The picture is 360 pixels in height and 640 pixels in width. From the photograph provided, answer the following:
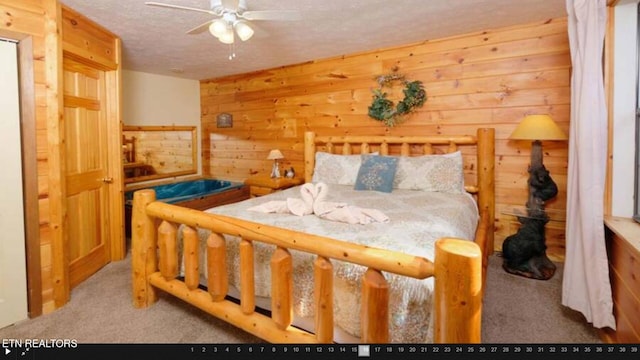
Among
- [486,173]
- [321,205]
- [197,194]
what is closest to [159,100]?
[197,194]

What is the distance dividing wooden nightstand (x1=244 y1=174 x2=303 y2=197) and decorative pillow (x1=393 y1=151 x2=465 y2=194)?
1.49 meters

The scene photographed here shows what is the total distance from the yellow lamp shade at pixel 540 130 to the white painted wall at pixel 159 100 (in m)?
4.38

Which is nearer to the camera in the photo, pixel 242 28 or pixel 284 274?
pixel 284 274

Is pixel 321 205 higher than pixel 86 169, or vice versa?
pixel 86 169

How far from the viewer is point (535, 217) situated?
2.58m

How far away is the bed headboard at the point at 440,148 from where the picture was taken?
2953 mm

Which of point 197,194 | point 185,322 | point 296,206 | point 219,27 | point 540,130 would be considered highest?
point 219,27

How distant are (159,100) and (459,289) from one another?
Result: 4713 millimetres

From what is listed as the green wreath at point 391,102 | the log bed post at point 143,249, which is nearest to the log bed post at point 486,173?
the green wreath at point 391,102

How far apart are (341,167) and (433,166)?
89cm

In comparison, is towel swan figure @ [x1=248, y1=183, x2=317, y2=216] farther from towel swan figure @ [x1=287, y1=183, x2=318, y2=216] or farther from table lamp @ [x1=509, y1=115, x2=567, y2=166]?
table lamp @ [x1=509, y1=115, x2=567, y2=166]

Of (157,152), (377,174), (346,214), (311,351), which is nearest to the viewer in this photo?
(311,351)

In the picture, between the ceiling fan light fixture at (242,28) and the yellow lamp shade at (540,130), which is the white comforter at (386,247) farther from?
the ceiling fan light fixture at (242,28)

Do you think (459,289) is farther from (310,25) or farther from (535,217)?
(310,25)
